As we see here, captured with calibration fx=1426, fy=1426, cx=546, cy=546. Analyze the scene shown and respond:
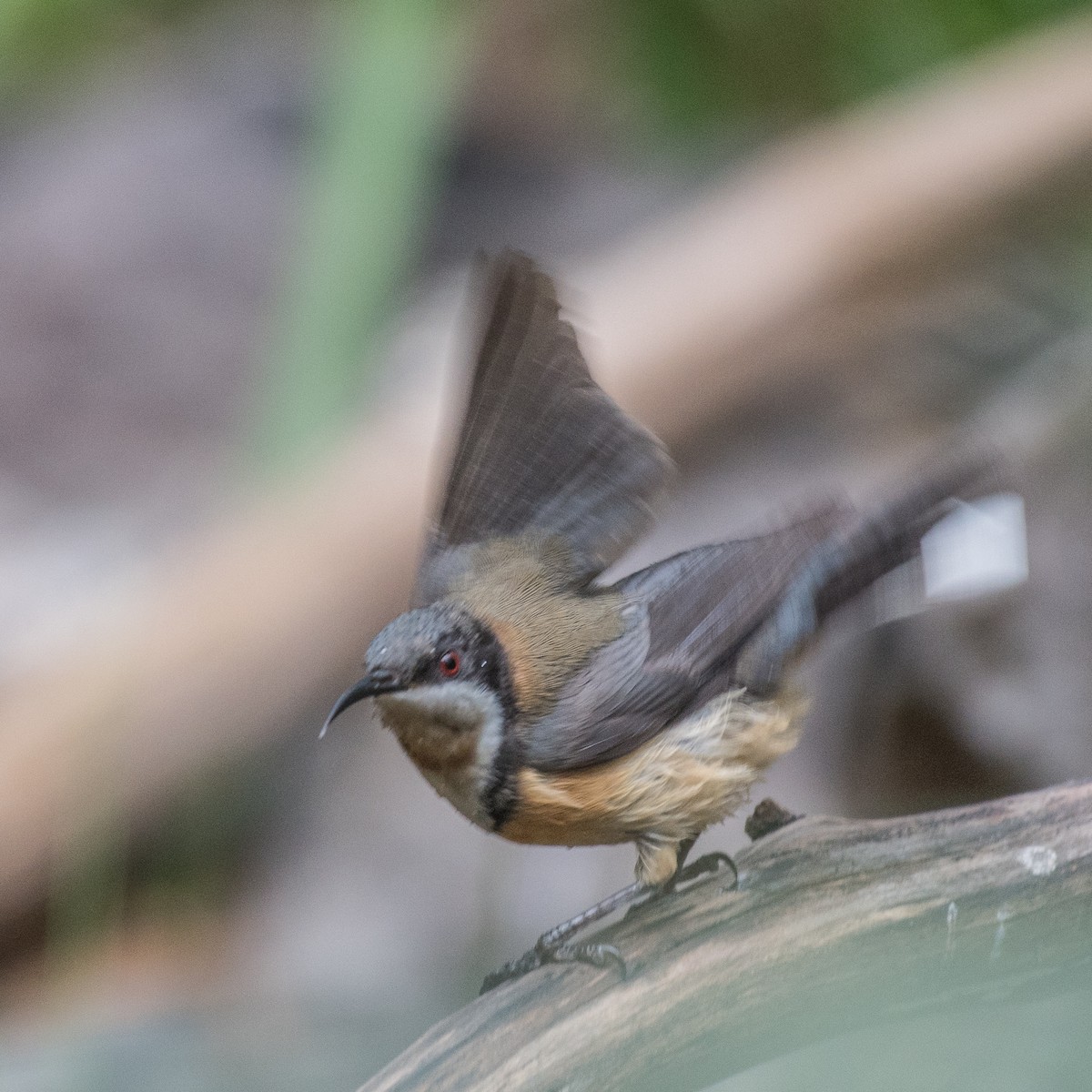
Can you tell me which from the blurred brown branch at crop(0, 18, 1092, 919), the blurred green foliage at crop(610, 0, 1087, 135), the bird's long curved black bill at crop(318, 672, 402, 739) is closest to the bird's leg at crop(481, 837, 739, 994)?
the bird's long curved black bill at crop(318, 672, 402, 739)

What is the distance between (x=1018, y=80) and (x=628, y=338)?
1.91 metres

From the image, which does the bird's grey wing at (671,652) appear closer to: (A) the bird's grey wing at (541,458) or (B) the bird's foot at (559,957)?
(A) the bird's grey wing at (541,458)

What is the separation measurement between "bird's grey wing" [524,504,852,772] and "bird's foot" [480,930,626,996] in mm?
370

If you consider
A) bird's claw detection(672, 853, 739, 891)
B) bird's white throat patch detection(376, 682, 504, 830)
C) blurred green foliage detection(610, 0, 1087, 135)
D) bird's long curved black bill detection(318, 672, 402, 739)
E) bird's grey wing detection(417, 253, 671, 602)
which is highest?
blurred green foliage detection(610, 0, 1087, 135)

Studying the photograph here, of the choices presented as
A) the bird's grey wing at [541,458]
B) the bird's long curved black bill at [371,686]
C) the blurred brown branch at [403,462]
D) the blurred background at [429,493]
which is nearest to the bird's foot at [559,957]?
the blurred background at [429,493]

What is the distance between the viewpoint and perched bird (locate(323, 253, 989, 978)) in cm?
292

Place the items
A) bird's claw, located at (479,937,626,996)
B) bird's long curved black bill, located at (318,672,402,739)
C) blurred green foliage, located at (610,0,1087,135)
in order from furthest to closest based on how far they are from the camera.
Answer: blurred green foliage, located at (610,0,1087,135) → bird's claw, located at (479,937,626,996) → bird's long curved black bill, located at (318,672,402,739)

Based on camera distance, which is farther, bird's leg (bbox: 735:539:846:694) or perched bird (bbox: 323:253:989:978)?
bird's leg (bbox: 735:539:846:694)

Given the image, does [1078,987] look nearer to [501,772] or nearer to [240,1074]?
[501,772]

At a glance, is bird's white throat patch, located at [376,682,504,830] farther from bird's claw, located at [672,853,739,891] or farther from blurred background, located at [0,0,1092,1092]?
blurred background, located at [0,0,1092,1092]

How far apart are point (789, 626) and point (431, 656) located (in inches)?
31.3

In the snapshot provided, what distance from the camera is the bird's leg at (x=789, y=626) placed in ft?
10.00

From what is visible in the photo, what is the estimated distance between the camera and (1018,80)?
576 cm

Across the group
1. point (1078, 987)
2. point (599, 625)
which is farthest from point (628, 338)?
point (1078, 987)
